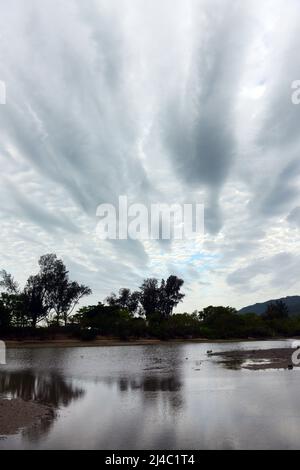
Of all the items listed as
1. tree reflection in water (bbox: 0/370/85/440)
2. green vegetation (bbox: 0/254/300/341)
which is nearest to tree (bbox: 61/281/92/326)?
green vegetation (bbox: 0/254/300/341)

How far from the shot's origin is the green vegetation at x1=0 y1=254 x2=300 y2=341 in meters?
83.3

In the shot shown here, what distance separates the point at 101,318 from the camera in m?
94.1

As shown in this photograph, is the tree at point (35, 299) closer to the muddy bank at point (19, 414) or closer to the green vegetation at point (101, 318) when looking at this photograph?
the green vegetation at point (101, 318)

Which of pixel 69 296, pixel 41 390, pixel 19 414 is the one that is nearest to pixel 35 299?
pixel 69 296

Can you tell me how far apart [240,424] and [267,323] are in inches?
4380

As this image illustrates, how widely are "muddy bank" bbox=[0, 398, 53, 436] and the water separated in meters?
0.50

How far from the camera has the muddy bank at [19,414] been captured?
46.5 ft

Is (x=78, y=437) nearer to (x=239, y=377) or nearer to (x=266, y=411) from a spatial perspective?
(x=266, y=411)

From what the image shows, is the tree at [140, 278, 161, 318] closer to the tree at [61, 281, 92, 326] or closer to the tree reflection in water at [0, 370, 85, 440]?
the tree at [61, 281, 92, 326]

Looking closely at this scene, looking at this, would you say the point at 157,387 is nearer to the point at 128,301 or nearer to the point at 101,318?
the point at 101,318

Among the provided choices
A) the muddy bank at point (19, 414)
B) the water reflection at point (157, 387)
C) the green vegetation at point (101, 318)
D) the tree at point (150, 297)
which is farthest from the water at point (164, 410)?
the tree at point (150, 297)
